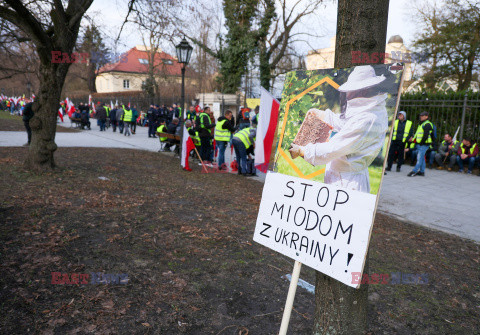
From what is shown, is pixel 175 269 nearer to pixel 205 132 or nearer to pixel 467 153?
pixel 205 132

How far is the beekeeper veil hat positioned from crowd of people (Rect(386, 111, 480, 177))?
9.59 metres

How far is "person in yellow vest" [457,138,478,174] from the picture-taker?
11266 mm

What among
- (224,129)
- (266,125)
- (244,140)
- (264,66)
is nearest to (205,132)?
(224,129)

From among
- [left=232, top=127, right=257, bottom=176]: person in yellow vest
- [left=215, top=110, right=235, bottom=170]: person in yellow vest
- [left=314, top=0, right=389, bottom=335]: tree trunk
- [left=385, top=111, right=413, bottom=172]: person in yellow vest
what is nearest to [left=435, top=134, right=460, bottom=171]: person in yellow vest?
[left=385, top=111, right=413, bottom=172]: person in yellow vest

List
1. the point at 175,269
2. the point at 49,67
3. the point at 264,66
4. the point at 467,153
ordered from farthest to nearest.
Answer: the point at 264,66 < the point at 467,153 < the point at 49,67 < the point at 175,269

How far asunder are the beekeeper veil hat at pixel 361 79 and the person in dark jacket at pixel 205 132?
895cm

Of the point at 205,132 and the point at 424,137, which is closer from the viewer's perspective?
the point at 424,137

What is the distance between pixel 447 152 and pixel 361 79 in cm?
1216

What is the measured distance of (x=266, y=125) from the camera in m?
5.39

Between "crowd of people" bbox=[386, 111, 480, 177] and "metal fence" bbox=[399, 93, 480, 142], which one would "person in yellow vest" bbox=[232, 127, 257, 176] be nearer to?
"crowd of people" bbox=[386, 111, 480, 177]

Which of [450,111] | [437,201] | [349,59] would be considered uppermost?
[450,111]

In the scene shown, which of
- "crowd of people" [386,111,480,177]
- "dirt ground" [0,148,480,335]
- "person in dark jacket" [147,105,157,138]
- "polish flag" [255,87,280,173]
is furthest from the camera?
"person in dark jacket" [147,105,157,138]

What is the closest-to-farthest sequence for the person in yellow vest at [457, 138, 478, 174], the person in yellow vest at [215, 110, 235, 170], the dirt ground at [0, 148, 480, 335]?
1. the dirt ground at [0, 148, 480, 335]
2. the person in yellow vest at [215, 110, 235, 170]
3. the person in yellow vest at [457, 138, 478, 174]

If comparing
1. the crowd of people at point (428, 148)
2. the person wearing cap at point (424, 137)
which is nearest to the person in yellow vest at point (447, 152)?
the crowd of people at point (428, 148)
